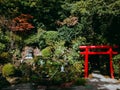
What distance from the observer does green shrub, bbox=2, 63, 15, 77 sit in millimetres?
18531

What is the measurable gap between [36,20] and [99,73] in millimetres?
6618

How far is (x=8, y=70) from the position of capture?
18562mm

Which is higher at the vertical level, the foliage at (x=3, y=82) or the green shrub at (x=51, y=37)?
the green shrub at (x=51, y=37)

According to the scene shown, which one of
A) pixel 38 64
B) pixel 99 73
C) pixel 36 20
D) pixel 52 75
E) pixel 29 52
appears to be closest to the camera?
pixel 52 75

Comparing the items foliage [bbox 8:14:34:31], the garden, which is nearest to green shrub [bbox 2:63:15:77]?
the garden

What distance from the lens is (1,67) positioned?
19562 millimetres

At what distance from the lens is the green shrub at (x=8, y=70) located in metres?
18.5

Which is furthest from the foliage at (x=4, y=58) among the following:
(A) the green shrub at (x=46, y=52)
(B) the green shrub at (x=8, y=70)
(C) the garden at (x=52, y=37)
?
(A) the green shrub at (x=46, y=52)

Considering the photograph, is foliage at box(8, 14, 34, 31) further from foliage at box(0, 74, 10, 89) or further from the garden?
foliage at box(0, 74, 10, 89)

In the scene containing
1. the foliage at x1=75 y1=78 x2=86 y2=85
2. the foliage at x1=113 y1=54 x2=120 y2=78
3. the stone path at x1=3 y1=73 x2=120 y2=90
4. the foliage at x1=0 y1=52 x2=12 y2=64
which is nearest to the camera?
the stone path at x1=3 y1=73 x2=120 y2=90

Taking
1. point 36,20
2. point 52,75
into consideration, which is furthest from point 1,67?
point 36,20

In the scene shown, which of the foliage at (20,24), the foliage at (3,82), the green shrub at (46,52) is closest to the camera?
the foliage at (3,82)

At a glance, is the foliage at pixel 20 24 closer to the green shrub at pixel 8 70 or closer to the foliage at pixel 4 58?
the foliage at pixel 4 58

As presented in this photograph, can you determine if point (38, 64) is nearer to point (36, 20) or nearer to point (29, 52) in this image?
point (29, 52)
